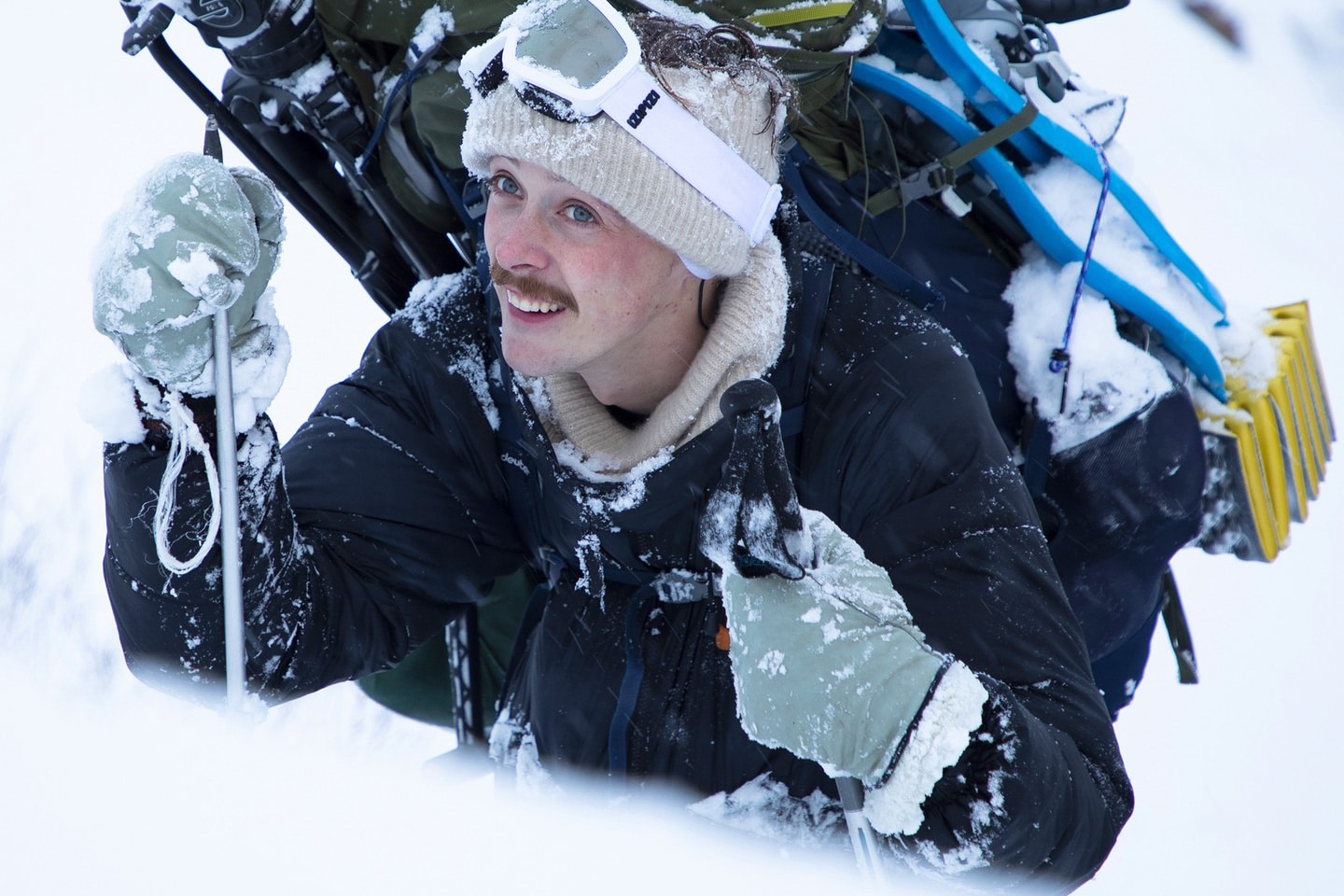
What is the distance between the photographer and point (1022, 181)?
2600 mm

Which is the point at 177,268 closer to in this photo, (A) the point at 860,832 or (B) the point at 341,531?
(B) the point at 341,531

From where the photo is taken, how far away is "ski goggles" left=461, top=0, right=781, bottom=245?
2.04m

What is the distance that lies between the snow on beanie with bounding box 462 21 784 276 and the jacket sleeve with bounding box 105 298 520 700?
1.60 ft

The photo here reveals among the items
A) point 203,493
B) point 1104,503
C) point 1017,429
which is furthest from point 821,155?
point 203,493

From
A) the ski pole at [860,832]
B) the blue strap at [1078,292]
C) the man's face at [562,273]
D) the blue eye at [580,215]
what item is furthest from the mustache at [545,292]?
the blue strap at [1078,292]

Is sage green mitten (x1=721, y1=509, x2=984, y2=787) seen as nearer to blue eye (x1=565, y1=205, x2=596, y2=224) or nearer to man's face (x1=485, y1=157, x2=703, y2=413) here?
man's face (x1=485, y1=157, x2=703, y2=413)

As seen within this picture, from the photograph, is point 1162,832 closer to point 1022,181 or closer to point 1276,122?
point 1022,181

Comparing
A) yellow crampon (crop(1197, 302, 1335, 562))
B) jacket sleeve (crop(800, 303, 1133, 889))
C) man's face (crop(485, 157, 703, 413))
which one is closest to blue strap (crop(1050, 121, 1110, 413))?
jacket sleeve (crop(800, 303, 1133, 889))

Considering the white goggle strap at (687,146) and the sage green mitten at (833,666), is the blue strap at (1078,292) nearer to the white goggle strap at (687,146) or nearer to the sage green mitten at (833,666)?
the white goggle strap at (687,146)

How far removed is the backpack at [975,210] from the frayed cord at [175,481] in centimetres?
83

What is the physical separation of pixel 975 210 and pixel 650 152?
950 mm

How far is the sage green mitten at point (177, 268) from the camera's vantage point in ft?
6.07

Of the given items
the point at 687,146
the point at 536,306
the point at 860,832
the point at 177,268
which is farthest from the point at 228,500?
the point at 860,832

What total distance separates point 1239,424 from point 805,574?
1584mm
